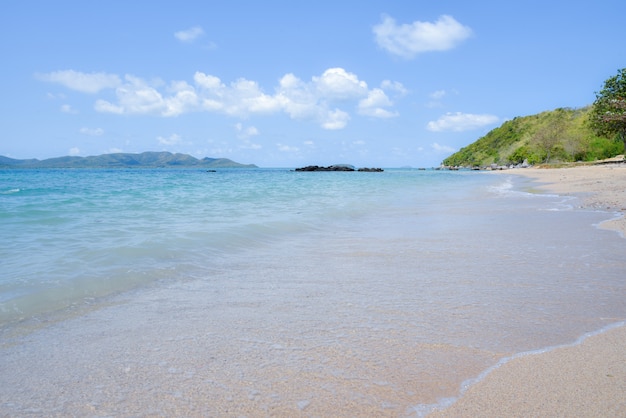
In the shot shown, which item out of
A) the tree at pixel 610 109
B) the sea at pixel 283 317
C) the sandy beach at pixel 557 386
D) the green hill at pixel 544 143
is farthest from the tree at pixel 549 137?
the sandy beach at pixel 557 386

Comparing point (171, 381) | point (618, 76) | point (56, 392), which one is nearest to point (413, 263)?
point (171, 381)

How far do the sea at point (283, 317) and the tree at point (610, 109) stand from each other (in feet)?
162

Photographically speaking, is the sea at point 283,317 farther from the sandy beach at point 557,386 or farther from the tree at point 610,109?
the tree at point 610,109

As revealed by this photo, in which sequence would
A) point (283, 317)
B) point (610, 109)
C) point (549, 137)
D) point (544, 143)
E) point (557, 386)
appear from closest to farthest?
point (557, 386) → point (283, 317) → point (610, 109) → point (549, 137) → point (544, 143)

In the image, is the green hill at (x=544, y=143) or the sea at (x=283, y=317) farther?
the green hill at (x=544, y=143)

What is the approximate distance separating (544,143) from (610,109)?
1237 inches

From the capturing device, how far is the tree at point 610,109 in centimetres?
4703

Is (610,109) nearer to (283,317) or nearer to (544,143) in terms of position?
(544,143)

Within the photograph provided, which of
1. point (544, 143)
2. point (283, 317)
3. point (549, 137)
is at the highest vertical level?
point (549, 137)

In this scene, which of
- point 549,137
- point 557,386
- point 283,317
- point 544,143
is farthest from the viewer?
point 544,143

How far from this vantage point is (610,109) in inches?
1966

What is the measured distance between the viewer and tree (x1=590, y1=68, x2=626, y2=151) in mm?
47031

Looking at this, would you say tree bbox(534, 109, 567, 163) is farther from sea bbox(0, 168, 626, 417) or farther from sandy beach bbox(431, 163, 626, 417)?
sandy beach bbox(431, 163, 626, 417)

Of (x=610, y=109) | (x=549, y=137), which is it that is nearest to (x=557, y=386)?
(x=610, y=109)
